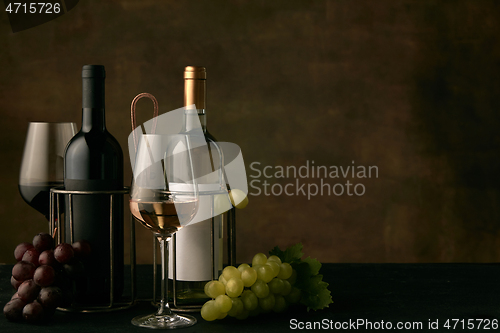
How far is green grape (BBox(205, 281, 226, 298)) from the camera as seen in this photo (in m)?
0.82

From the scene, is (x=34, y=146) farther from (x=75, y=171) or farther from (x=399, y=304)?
(x=399, y=304)

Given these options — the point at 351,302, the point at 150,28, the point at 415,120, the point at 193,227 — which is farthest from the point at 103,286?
the point at 415,120

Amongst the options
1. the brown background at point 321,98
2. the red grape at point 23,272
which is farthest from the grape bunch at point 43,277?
the brown background at point 321,98

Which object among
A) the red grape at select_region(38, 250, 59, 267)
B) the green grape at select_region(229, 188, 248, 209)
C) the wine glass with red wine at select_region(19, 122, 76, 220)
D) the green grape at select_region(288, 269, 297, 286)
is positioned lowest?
the green grape at select_region(288, 269, 297, 286)

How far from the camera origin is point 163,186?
81cm

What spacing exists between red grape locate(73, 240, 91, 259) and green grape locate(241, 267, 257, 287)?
0.24 meters

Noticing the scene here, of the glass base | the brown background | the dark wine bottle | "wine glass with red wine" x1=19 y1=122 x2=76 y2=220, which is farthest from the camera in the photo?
the brown background

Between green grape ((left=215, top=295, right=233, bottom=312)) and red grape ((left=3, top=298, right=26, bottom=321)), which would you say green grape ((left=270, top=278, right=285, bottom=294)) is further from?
red grape ((left=3, top=298, right=26, bottom=321))

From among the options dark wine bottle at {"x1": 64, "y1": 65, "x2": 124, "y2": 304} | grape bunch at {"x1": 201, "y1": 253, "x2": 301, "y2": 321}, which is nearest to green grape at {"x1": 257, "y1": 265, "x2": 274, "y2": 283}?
grape bunch at {"x1": 201, "y1": 253, "x2": 301, "y2": 321}

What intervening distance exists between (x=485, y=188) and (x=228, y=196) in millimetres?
1604

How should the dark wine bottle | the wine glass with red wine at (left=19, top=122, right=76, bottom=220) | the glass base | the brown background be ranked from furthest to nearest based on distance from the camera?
the brown background < the wine glass with red wine at (left=19, top=122, right=76, bottom=220) < the dark wine bottle < the glass base

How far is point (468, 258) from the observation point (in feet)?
A: 7.35

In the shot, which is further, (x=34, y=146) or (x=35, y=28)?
(x=35, y=28)

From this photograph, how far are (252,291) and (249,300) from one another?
0.06ft
